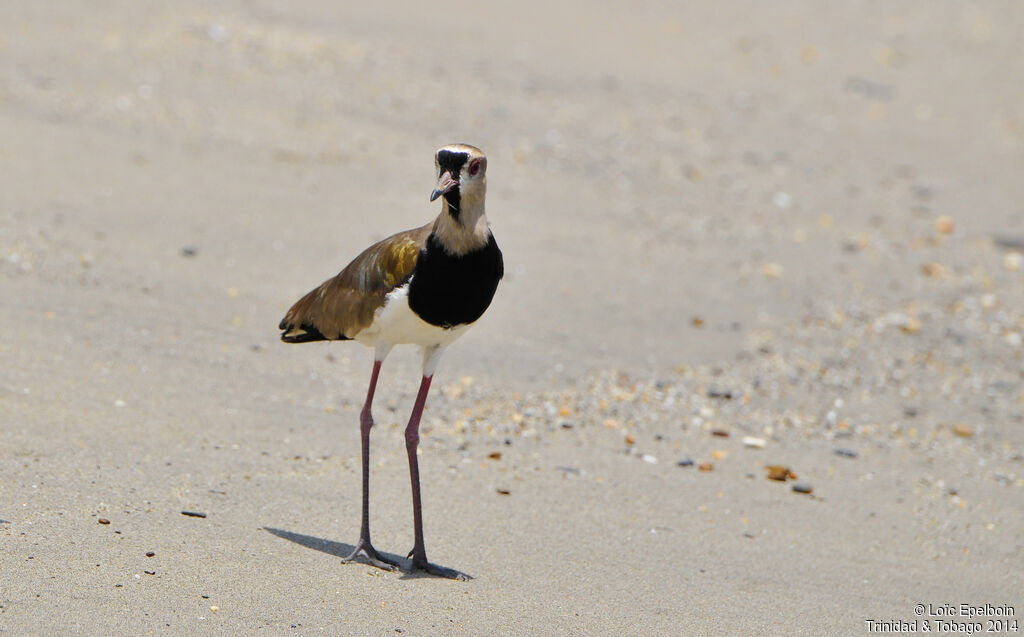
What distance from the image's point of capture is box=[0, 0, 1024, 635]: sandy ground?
5.11 metres

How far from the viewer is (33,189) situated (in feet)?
28.4

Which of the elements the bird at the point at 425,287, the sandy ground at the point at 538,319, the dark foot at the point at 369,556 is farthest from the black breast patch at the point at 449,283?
the sandy ground at the point at 538,319

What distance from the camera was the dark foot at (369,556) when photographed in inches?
199

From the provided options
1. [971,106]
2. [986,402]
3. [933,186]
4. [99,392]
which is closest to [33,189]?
[99,392]

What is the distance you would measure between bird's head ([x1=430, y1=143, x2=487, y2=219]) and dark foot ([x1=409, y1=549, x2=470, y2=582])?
1.50 m

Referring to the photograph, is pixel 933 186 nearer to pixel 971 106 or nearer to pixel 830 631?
pixel 971 106

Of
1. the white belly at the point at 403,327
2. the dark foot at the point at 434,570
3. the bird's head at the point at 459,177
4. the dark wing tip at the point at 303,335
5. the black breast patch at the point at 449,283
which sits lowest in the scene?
the dark foot at the point at 434,570

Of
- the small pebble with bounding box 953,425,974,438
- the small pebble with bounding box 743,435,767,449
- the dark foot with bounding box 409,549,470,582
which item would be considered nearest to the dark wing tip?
the dark foot with bounding box 409,549,470,582

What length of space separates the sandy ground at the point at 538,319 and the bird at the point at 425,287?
403 mm

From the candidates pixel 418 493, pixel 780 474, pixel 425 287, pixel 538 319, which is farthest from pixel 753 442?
pixel 425 287

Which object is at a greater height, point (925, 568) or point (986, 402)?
point (986, 402)

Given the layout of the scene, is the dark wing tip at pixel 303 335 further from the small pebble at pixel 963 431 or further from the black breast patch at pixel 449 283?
the small pebble at pixel 963 431

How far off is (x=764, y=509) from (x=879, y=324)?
320 centimetres

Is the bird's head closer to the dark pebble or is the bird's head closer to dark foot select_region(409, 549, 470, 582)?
dark foot select_region(409, 549, 470, 582)
